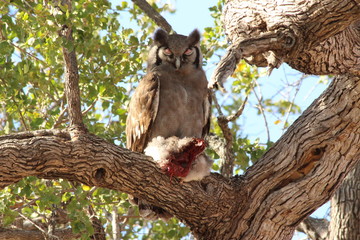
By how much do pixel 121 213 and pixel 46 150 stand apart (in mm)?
3877

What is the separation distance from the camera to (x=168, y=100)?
5.06 metres

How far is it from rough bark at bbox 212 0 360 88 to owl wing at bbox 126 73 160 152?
2.85 ft

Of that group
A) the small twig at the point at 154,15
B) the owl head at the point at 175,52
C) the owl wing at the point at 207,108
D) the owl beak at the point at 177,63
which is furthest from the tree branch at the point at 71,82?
the small twig at the point at 154,15

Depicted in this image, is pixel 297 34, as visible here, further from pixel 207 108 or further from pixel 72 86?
pixel 72 86

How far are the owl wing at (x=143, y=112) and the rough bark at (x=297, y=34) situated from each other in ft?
2.85

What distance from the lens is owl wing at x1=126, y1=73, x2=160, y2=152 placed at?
501 cm

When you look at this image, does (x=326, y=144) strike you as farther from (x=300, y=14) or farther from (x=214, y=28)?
(x=214, y=28)

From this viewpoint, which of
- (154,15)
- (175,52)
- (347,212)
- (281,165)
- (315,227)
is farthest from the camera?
(154,15)

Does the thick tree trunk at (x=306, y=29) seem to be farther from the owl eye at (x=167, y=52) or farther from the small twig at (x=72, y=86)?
the small twig at (x=72, y=86)

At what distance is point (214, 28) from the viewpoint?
695cm

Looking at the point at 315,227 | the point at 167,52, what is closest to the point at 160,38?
the point at 167,52

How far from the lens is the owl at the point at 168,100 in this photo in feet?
16.4

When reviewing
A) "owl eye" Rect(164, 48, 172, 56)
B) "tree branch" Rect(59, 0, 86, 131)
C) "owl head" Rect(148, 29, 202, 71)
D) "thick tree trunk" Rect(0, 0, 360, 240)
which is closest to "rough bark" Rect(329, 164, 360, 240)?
"thick tree trunk" Rect(0, 0, 360, 240)

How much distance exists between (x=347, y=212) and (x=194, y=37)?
2573 millimetres
